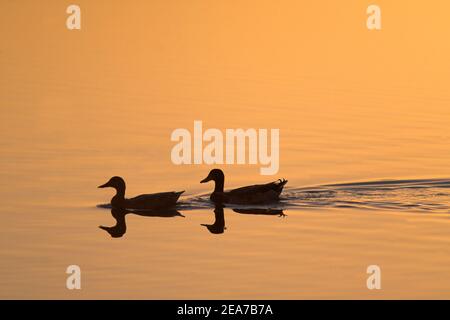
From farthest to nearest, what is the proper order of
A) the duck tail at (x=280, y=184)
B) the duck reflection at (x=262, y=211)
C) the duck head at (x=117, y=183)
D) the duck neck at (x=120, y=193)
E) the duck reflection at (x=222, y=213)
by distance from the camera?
the duck tail at (x=280, y=184) < the duck head at (x=117, y=183) < the duck neck at (x=120, y=193) < the duck reflection at (x=262, y=211) < the duck reflection at (x=222, y=213)

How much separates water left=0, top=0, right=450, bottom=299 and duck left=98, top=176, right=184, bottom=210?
0.36 m

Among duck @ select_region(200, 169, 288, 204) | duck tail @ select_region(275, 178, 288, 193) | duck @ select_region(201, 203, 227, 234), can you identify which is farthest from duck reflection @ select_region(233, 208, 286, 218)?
duck tail @ select_region(275, 178, 288, 193)

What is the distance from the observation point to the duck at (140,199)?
19562mm

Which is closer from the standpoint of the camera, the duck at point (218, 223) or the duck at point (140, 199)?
the duck at point (218, 223)

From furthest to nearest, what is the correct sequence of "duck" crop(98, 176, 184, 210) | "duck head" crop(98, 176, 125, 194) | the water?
"duck head" crop(98, 176, 125, 194), "duck" crop(98, 176, 184, 210), the water

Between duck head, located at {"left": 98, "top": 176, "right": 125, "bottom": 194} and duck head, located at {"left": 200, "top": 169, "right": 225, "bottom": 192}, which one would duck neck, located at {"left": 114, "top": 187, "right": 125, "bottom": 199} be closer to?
duck head, located at {"left": 98, "top": 176, "right": 125, "bottom": 194}

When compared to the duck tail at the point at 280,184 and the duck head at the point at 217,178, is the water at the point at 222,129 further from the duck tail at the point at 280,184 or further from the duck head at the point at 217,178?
the duck head at the point at 217,178

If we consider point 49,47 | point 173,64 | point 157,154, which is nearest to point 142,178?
point 157,154

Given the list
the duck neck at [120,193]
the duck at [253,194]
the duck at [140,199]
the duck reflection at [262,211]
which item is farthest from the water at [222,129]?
the duck neck at [120,193]

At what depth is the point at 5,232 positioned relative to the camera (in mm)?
17906

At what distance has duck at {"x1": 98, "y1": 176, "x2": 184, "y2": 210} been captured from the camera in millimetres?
19562

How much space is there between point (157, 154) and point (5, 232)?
5.75m

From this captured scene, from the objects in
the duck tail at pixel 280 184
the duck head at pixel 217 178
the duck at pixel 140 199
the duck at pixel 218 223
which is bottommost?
the duck at pixel 218 223

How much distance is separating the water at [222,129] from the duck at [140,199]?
356 millimetres
